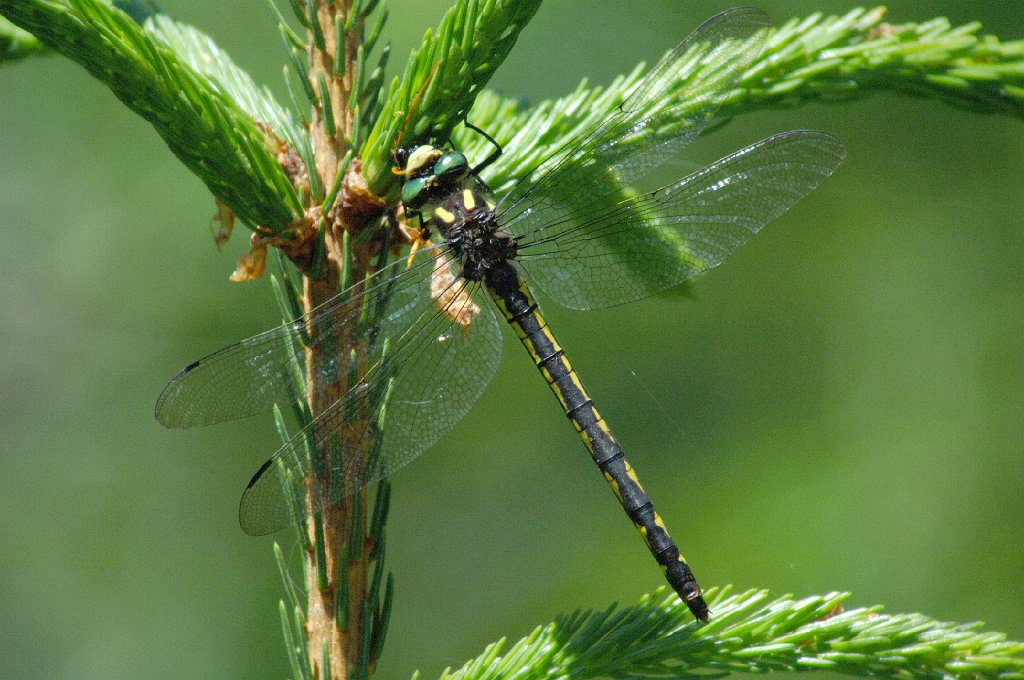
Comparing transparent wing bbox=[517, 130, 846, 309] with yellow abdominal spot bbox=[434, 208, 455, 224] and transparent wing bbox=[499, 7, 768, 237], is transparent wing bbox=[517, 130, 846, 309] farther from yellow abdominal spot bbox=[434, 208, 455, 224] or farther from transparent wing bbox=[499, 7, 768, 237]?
yellow abdominal spot bbox=[434, 208, 455, 224]

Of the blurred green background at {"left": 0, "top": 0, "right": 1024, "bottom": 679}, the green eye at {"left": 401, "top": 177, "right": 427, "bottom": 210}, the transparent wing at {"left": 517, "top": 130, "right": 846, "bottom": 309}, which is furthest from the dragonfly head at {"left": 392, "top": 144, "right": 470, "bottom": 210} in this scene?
the blurred green background at {"left": 0, "top": 0, "right": 1024, "bottom": 679}

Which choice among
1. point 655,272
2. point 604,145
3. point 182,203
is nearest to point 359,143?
point 604,145

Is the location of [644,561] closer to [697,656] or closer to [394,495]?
[394,495]

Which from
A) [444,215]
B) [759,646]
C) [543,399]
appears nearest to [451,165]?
[444,215]

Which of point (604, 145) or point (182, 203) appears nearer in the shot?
point (604, 145)

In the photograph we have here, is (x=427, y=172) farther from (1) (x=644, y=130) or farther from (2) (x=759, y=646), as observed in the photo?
(2) (x=759, y=646)

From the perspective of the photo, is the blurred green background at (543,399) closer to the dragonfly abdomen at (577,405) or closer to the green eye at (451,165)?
the dragonfly abdomen at (577,405)

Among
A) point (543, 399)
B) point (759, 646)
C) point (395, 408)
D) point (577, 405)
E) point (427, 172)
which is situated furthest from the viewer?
point (543, 399)
